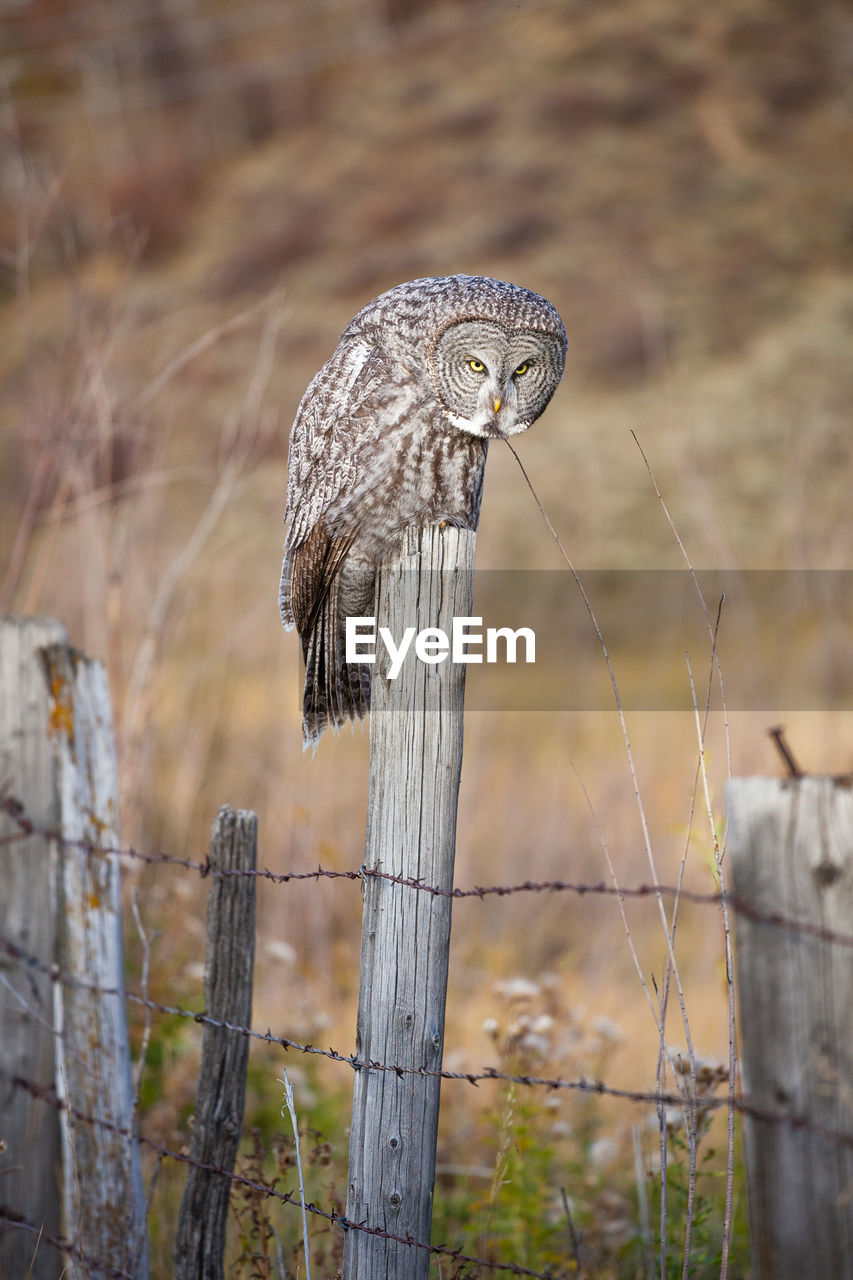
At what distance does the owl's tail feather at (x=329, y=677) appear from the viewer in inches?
107

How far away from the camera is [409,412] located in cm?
245

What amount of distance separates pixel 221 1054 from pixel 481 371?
4.93ft

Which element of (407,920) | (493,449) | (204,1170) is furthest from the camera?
(493,449)

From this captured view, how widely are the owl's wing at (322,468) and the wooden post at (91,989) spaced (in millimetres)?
557

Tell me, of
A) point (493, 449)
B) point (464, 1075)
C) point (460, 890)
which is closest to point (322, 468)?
point (460, 890)

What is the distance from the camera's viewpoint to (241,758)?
533cm

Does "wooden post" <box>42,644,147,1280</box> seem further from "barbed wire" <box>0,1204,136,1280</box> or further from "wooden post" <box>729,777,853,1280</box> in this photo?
"wooden post" <box>729,777,853,1280</box>

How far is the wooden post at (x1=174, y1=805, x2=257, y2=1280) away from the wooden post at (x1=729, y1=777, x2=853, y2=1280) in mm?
1004

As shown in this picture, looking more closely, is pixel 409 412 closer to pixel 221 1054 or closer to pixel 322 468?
pixel 322 468

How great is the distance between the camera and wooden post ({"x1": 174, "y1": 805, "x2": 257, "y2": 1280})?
1915 mm

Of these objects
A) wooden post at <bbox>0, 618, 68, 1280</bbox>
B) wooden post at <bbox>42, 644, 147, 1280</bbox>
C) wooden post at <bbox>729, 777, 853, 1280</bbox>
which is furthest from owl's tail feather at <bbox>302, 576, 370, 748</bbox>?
wooden post at <bbox>729, 777, 853, 1280</bbox>

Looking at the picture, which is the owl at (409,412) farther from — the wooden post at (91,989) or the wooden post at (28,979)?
the wooden post at (28,979)

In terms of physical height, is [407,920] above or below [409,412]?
below

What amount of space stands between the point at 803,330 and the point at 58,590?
19.6 meters
